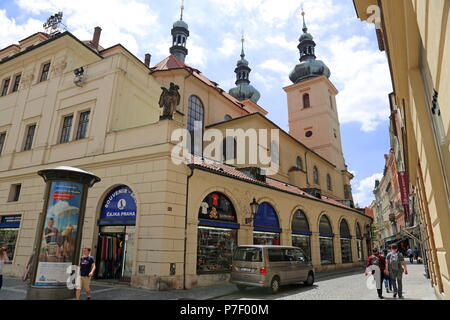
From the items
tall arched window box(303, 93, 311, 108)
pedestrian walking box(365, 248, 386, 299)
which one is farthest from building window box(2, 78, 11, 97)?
tall arched window box(303, 93, 311, 108)

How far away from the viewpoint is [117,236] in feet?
44.3

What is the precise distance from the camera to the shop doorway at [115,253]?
1287cm

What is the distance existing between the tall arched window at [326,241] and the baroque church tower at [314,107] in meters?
18.5

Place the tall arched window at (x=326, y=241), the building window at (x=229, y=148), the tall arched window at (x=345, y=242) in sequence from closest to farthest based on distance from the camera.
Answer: the tall arched window at (x=326, y=241) < the building window at (x=229, y=148) < the tall arched window at (x=345, y=242)

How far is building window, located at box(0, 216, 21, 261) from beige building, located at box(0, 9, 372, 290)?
7 centimetres

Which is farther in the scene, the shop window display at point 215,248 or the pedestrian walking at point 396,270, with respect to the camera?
the shop window display at point 215,248

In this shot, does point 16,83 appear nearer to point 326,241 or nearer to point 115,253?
point 115,253

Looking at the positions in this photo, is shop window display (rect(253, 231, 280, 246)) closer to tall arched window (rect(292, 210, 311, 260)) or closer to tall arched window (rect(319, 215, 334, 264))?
tall arched window (rect(292, 210, 311, 260))

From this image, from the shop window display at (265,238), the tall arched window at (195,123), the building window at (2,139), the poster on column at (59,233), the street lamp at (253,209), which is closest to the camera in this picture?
the poster on column at (59,233)

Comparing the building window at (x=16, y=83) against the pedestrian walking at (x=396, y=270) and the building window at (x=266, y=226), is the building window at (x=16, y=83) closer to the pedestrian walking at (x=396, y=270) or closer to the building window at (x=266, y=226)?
the building window at (x=266, y=226)

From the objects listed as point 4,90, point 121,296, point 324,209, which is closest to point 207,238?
point 121,296

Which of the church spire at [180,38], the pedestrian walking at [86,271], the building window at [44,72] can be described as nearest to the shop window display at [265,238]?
the pedestrian walking at [86,271]
